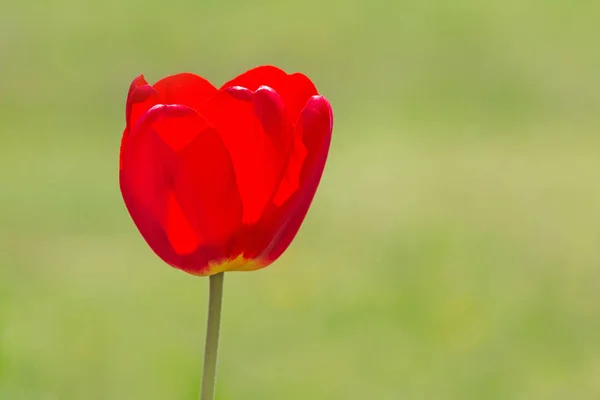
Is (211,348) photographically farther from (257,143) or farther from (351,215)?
(351,215)

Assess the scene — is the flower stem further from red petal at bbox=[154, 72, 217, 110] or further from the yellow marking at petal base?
red petal at bbox=[154, 72, 217, 110]

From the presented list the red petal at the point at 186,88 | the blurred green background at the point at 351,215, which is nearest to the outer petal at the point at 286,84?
the red petal at the point at 186,88

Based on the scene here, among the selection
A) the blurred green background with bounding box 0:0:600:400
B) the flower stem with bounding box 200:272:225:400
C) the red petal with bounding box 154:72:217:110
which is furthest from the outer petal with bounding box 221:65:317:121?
the blurred green background with bounding box 0:0:600:400

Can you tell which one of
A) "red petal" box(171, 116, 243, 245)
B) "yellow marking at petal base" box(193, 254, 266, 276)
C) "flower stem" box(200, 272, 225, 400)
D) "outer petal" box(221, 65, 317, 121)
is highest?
"outer petal" box(221, 65, 317, 121)

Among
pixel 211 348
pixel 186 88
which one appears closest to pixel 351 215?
pixel 186 88

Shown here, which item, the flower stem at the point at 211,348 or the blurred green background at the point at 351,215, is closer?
the flower stem at the point at 211,348

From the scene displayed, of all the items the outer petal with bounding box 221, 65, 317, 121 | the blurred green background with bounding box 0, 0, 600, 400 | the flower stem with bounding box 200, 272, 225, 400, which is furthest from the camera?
the blurred green background with bounding box 0, 0, 600, 400

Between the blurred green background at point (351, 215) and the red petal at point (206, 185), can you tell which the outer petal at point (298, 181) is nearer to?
the red petal at point (206, 185)

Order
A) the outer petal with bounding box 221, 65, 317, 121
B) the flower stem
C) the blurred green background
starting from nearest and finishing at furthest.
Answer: the flower stem < the outer petal with bounding box 221, 65, 317, 121 < the blurred green background
